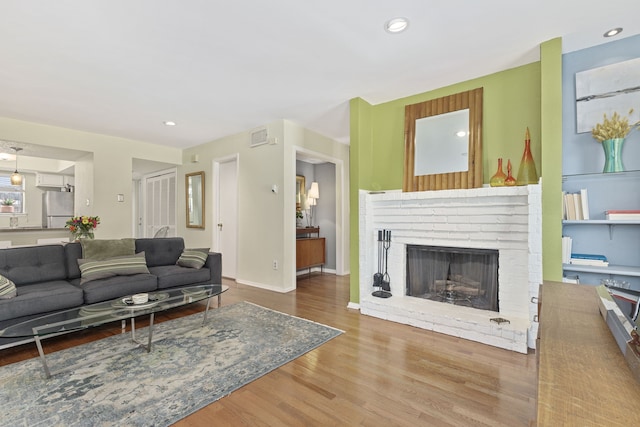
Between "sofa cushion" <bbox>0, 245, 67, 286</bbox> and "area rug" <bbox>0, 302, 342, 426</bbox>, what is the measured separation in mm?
1038

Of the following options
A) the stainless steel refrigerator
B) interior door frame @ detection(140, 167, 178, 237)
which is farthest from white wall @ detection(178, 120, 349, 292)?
the stainless steel refrigerator

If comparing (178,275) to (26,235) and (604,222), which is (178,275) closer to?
(26,235)

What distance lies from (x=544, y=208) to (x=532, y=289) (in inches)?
26.9

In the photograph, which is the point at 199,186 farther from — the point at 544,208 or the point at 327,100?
the point at 544,208

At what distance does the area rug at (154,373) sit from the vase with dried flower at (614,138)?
2624 mm

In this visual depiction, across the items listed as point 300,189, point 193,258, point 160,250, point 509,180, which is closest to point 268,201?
point 193,258

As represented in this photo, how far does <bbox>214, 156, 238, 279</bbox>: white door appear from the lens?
517 centimetres

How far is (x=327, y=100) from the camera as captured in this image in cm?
363

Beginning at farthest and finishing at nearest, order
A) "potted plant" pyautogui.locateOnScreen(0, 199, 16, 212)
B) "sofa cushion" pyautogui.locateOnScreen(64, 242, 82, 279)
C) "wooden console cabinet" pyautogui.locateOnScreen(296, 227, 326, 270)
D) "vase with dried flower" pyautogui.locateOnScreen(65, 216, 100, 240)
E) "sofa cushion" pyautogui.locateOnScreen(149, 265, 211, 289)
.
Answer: "potted plant" pyautogui.locateOnScreen(0, 199, 16, 212) < "wooden console cabinet" pyautogui.locateOnScreen(296, 227, 326, 270) < "vase with dried flower" pyautogui.locateOnScreen(65, 216, 100, 240) < "sofa cushion" pyautogui.locateOnScreen(149, 265, 211, 289) < "sofa cushion" pyautogui.locateOnScreen(64, 242, 82, 279)

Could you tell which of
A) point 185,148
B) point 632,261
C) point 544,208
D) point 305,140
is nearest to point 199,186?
point 185,148

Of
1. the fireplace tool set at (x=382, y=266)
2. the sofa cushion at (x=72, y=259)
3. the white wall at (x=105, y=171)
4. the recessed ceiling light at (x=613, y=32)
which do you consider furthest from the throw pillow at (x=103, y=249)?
the recessed ceiling light at (x=613, y=32)

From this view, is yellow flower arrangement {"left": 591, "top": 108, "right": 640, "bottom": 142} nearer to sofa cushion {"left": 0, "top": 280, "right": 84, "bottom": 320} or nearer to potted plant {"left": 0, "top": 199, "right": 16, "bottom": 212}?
sofa cushion {"left": 0, "top": 280, "right": 84, "bottom": 320}

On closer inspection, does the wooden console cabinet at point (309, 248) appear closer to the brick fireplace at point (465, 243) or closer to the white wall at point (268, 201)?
the white wall at point (268, 201)

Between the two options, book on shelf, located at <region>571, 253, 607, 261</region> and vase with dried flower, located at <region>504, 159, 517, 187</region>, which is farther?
vase with dried flower, located at <region>504, 159, 517, 187</region>
